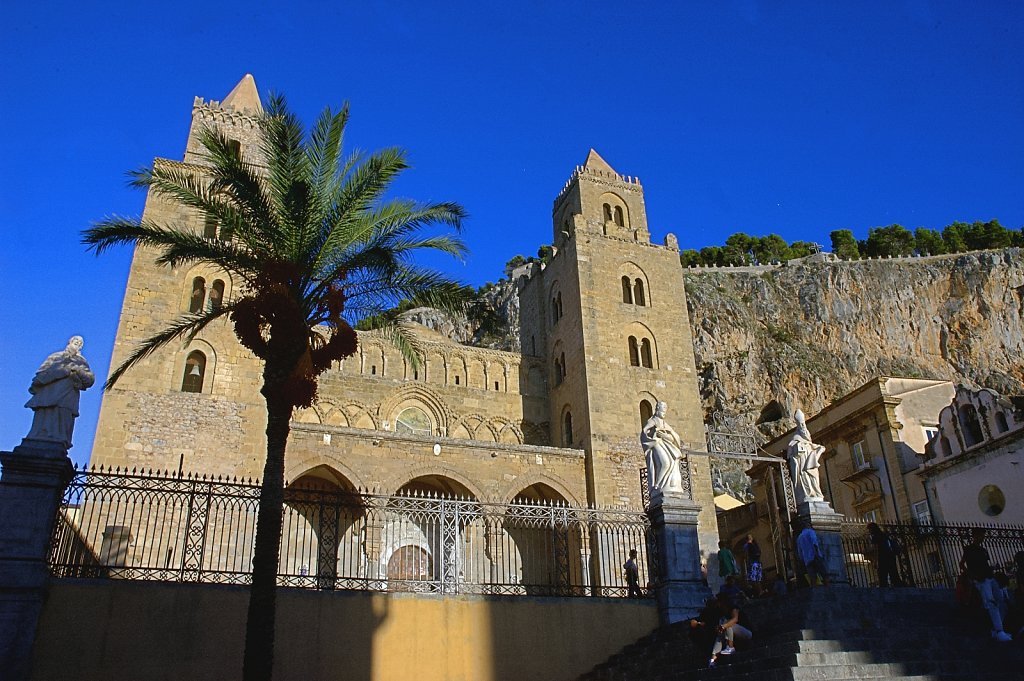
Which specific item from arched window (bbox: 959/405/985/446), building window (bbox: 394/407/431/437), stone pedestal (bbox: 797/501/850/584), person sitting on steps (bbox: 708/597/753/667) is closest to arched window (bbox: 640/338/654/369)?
building window (bbox: 394/407/431/437)

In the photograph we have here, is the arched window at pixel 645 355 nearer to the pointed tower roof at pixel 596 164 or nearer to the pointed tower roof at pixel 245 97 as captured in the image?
the pointed tower roof at pixel 596 164

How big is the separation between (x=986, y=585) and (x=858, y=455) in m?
17.9

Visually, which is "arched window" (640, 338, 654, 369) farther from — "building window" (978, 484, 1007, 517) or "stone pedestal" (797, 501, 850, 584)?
"stone pedestal" (797, 501, 850, 584)

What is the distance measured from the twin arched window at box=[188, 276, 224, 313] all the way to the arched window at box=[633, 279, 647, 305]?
15014mm

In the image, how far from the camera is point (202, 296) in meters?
23.2

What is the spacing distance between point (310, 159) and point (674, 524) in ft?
26.4

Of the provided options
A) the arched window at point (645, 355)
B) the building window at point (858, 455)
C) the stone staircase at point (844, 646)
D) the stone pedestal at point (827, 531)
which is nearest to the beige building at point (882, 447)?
the building window at point (858, 455)

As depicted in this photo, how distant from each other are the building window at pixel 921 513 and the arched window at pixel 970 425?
2384 mm

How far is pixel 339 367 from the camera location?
92.6 ft

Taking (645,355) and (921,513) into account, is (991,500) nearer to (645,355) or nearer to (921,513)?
(921,513)

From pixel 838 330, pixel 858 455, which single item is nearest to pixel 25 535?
pixel 858 455

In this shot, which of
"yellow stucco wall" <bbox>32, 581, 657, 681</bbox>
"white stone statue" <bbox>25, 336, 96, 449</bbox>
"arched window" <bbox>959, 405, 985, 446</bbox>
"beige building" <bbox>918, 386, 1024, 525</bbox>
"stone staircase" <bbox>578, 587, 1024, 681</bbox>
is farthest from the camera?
"arched window" <bbox>959, 405, 985, 446</bbox>

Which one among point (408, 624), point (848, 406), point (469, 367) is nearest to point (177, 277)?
point (469, 367)

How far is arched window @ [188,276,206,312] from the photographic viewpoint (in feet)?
75.7
